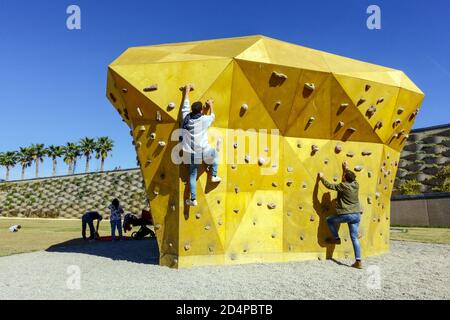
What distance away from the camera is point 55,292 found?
5484 millimetres

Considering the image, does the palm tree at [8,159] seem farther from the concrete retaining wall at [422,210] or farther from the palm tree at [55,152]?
the concrete retaining wall at [422,210]

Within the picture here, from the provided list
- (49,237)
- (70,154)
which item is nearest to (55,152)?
(70,154)

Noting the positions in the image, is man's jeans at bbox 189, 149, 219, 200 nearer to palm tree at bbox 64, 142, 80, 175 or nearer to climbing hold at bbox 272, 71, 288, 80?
climbing hold at bbox 272, 71, 288, 80

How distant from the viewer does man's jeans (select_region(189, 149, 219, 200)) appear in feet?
23.0

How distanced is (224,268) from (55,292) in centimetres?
310

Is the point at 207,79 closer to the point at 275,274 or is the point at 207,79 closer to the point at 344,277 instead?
the point at 275,274

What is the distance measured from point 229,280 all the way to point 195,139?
2814 millimetres

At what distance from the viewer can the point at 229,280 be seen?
5969mm

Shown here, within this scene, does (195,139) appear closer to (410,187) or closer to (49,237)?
(49,237)

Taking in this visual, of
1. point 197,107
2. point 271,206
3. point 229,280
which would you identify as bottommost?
point 229,280

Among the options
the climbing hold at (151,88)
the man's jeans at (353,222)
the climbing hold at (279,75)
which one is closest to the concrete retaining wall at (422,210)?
the man's jeans at (353,222)

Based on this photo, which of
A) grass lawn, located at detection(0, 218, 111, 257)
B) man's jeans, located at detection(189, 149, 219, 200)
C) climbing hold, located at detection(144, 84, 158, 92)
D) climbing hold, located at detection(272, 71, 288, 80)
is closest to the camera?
man's jeans, located at detection(189, 149, 219, 200)

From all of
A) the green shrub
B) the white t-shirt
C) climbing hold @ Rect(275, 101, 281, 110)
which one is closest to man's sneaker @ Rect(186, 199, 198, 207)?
the white t-shirt

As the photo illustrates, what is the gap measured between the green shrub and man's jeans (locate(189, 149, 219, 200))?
2404 centimetres
